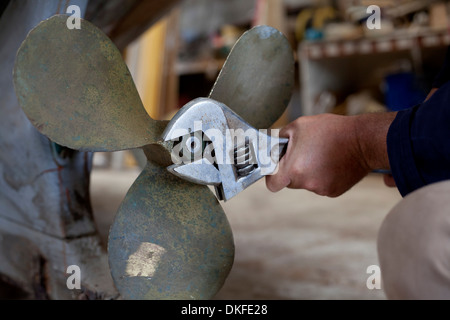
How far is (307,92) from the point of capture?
429 cm

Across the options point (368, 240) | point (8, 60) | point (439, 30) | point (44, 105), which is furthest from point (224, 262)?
point (439, 30)

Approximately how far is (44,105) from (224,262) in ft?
1.79

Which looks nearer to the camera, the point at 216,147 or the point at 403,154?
the point at 403,154

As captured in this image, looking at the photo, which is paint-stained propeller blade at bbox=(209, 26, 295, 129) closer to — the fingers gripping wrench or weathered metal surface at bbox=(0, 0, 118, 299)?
the fingers gripping wrench

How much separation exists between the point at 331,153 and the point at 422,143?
0.25m

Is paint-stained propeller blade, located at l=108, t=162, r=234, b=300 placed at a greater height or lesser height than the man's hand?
lesser

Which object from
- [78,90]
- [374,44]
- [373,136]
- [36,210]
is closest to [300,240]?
[373,136]

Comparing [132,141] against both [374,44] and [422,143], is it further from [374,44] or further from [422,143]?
[374,44]

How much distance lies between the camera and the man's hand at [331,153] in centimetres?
95

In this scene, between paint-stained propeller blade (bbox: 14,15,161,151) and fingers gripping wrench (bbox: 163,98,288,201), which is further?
fingers gripping wrench (bbox: 163,98,288,201)

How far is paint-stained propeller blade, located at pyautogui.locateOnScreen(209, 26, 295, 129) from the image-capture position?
1.15 m

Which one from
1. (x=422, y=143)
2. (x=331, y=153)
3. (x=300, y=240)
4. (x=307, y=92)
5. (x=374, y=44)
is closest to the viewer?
(x=422, y=143)

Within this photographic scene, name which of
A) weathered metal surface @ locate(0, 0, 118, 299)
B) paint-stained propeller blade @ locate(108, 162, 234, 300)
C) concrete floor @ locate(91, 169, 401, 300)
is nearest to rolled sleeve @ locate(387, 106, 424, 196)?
paint-stained propeller blade @ locate(108, 162, 234, 300)

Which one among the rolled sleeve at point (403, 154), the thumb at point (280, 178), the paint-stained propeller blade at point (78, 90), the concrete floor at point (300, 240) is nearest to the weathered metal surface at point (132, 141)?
the paint-stained propeller blade at point (78, 90)
